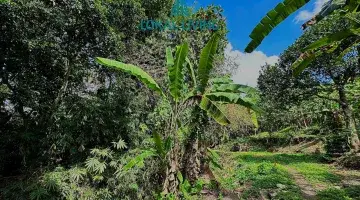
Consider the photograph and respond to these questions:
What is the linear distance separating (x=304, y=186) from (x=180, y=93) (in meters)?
4.81

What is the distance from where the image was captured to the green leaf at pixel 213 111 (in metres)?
6.32

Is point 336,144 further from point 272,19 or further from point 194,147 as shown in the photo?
point 272,19

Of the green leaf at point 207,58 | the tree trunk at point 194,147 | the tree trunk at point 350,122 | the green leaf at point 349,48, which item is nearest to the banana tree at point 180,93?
the green leaf at point 207,58

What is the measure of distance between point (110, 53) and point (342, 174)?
8943mm

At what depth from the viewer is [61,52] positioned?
8125 mm

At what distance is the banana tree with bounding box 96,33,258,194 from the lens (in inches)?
242

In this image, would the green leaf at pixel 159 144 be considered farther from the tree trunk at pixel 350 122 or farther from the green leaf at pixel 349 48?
the tree trunk at pixel 350 122

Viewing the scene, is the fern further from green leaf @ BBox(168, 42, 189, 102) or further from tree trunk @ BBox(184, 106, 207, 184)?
green leaf @ BBox(168, 42, 189, 102)

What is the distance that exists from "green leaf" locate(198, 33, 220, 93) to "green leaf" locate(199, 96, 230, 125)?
0.35 meters

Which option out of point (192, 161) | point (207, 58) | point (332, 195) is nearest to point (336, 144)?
point (332, 195)

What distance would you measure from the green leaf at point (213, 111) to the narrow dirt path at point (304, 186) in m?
2.99

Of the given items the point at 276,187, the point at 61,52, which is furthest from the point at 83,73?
the point at 276,187

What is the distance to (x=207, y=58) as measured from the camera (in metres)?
6.21

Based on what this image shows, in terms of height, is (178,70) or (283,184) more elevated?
(178,70)
